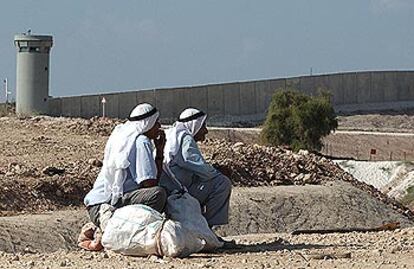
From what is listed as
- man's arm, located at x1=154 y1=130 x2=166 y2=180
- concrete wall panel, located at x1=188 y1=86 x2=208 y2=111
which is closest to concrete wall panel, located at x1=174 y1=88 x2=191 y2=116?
concrete wall panel, located at x1=188 y1=86 x2=208 y2=111

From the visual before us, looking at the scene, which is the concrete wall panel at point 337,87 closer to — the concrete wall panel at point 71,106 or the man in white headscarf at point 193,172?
the concrete wall panel at point 71,106

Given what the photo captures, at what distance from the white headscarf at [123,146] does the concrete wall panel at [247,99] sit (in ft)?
152

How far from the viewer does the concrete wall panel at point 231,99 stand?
56.5 meters

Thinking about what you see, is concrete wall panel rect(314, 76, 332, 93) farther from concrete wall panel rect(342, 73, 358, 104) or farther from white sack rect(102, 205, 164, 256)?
white sack rect(102, 205, 164, 256)

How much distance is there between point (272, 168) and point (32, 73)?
57.6 feet

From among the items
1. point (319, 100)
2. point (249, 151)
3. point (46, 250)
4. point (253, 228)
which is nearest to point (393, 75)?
point (319, 100)

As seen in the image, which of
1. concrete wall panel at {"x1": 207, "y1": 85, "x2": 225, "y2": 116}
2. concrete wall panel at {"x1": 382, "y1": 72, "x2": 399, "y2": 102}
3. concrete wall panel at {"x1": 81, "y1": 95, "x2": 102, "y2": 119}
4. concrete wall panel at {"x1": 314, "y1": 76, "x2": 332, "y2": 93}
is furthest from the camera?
concrete wall panel at {"x1": 382, "y1": 72, "x2": 399, "y2": 102}

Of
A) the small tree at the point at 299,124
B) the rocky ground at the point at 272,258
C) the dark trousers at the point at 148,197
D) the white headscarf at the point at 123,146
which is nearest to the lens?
the rocky ground at the point at 272,258

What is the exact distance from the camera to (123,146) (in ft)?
36.3

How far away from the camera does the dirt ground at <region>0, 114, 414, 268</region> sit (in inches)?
423

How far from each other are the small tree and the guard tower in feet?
26.5

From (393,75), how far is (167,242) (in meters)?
58.3

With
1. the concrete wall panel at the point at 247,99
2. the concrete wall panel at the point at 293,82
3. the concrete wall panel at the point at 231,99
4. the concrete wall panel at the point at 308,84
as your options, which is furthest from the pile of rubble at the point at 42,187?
the concrete wall panel at the point at 308,84

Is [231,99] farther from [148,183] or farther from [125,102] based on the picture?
[148,183]
